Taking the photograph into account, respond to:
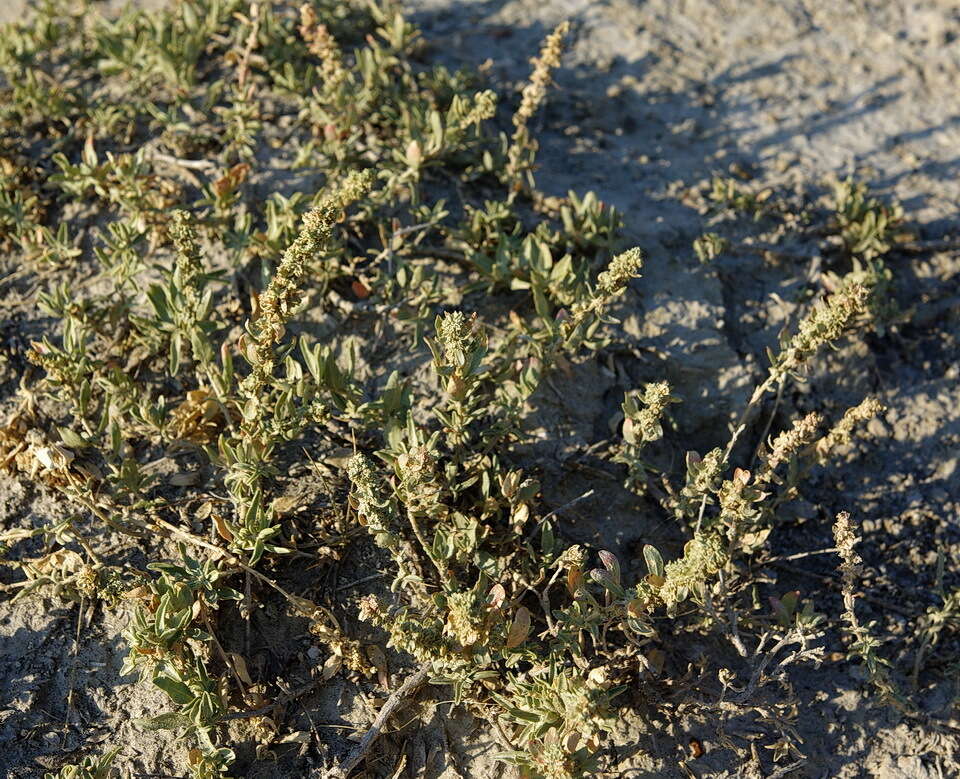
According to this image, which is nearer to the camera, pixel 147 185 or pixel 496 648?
pixel 496 648

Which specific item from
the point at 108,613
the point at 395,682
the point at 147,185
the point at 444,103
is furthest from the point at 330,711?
the point at 444,103

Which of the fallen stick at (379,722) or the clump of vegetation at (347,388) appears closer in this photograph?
the fallen stick at (379,722)

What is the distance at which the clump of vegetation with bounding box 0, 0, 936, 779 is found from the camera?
10.5ft

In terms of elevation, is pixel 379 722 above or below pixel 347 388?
below

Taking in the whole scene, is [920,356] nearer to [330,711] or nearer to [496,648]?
[496,648]

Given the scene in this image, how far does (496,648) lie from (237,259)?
2129 millimetres

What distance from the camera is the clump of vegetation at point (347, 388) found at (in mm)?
3213

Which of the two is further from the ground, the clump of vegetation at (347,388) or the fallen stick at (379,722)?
the clump of vegetation at (347,388)

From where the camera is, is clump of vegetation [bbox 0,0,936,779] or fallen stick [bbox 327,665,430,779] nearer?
fallen stick [bbox 327,665,430,779]

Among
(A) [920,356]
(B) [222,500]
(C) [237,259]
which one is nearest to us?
(B) [222,500]

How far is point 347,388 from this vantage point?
3.65m

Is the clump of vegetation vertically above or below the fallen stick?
above

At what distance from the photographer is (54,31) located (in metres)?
5.02

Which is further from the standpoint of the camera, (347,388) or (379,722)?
(347,388)
